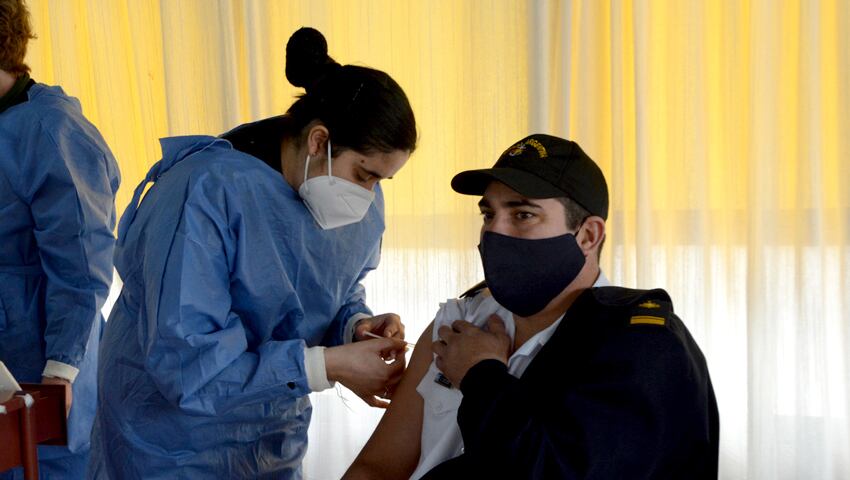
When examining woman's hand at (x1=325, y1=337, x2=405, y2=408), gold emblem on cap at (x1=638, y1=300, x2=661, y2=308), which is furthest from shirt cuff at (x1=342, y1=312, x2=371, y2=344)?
gold emblem on cap at (x1=638, y1=300, x2=661, y2=308)

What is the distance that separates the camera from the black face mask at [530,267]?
1.50 meters

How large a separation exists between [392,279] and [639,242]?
1.01m

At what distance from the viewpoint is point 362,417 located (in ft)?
10.8

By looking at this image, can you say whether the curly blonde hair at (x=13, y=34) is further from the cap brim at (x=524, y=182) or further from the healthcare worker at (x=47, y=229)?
the cap brim at (x=524, y=182)

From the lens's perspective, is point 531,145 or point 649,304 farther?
point 531,145

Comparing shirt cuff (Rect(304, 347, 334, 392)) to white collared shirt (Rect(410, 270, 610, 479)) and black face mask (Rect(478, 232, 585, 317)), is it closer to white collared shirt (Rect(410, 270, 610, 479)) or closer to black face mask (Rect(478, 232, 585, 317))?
white collared shirt (Rect(410, 270, 610, 479))

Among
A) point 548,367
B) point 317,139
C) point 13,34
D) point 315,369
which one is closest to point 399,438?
point 315,369

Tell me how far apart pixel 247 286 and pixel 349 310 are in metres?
0.36

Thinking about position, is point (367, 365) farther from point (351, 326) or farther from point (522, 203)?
point (522, 203)

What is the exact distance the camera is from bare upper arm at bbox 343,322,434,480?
1.67 meters

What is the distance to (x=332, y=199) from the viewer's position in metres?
1.67

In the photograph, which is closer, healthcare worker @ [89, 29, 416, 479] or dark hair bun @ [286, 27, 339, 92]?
healthcare worker @ [89, 29, 416, 479]

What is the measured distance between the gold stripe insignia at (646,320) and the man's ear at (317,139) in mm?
711

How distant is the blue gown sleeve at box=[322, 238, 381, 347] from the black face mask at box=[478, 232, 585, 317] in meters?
0.45
